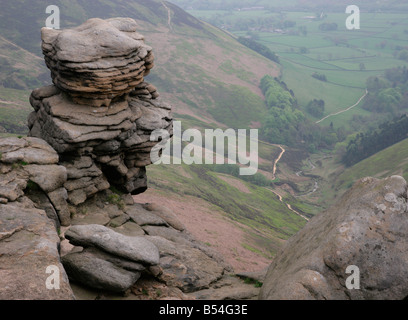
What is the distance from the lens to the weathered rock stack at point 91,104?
2989 centimetres

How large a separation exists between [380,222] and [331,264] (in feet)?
12.0

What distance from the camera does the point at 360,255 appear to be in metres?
21.0

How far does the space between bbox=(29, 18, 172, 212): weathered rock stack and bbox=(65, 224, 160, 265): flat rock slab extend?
7562mm

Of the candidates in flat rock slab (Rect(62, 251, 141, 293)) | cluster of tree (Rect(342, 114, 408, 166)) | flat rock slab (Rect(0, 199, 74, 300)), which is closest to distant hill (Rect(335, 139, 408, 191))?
cluster of tree (Rect(342, 114, 408, 166))

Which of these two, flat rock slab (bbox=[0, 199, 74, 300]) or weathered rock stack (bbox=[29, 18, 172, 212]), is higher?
weathered rock stack (bbox=[29, 18, 172, 212])

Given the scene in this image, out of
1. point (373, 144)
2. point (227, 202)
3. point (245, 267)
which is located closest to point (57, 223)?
point (245, 267)

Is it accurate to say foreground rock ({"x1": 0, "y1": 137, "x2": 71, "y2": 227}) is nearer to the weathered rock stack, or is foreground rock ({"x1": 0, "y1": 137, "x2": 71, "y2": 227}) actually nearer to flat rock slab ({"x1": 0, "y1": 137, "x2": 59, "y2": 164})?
flat rock slab ({"x1": 0, "y1": 137, "x2": 59, "y2": 164})

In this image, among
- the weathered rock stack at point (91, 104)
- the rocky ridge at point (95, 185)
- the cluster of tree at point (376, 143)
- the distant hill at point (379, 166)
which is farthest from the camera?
the cluster of tree at point (376, 143)

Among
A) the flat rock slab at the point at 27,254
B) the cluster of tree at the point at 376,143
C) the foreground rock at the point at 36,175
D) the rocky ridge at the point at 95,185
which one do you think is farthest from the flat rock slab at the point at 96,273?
the cluster of tree at the point at 376,143

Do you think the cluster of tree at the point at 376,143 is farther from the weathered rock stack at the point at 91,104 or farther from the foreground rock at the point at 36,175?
the foreground rock at the point at 36,175

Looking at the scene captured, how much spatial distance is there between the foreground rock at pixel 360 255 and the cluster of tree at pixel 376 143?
16200 cm

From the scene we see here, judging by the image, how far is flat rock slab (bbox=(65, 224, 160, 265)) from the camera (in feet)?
76.2

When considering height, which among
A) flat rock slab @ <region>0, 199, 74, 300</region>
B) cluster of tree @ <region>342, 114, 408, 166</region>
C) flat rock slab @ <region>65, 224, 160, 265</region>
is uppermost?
flat rock slab @ <region>0, 199, 74, 300</region>

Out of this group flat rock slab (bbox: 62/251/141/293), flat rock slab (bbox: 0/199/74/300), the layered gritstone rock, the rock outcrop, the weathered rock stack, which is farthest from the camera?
the weathered rock stack
